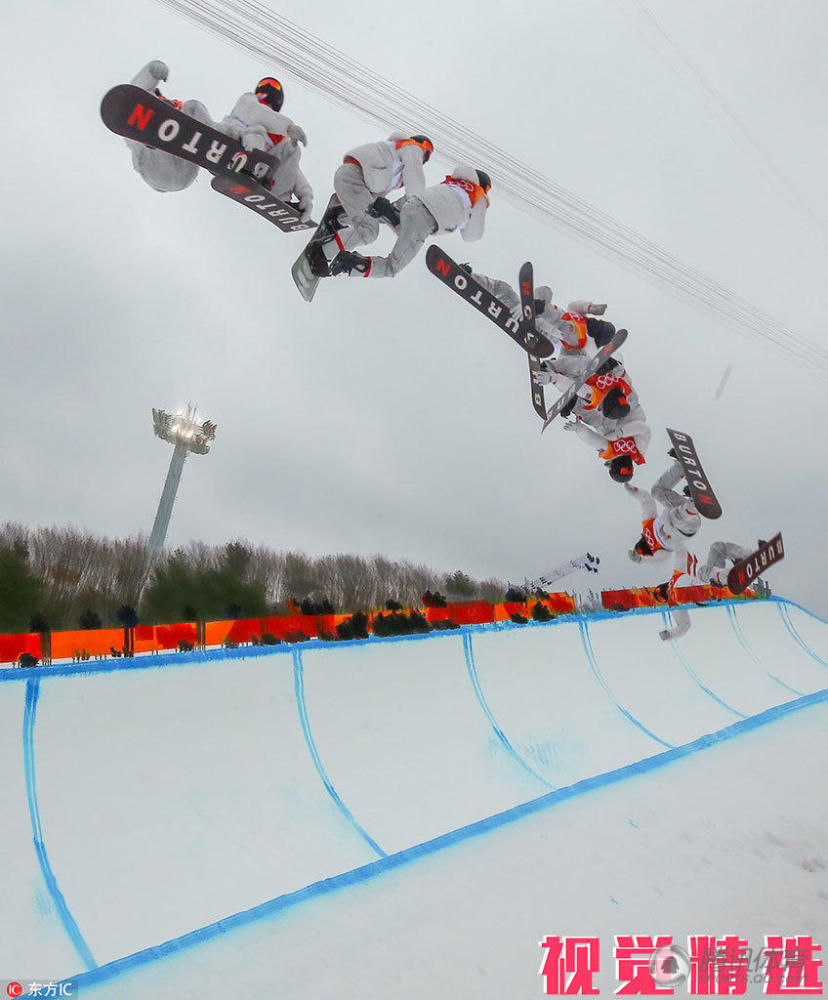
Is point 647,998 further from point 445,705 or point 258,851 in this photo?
point 445,705

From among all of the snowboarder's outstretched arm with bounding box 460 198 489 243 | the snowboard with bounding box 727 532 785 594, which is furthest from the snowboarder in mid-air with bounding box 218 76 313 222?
the snowboard with bounding box 727 532 785 594

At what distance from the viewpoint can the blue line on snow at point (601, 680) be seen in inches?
276

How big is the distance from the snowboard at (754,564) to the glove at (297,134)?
713cm

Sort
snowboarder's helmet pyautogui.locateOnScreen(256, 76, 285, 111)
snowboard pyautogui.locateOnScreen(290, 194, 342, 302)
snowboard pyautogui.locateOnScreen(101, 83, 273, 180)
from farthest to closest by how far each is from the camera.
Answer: snowboard pyautogui.locateOnScreen(290, 194, 342, 302), snowboarder's helmet pyautogui.locateOnScreen(256, 76, 285, 111), snowboard pyautogui.locateOnScreen(101, 83, 273, 180)

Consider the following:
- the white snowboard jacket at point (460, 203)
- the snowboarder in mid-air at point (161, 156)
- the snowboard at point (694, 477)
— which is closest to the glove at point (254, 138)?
the snowboarder in mid-air at point (161, 156)

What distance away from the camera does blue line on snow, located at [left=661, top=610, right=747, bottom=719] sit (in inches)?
334

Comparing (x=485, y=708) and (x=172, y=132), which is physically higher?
(x=172, y=132)

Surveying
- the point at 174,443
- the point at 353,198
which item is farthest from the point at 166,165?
the point at 174,443

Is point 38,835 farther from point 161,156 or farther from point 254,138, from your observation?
point 254,138

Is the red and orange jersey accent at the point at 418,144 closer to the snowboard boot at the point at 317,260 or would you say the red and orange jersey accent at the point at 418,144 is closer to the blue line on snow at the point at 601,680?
the snowboard boot at the point at 317,260

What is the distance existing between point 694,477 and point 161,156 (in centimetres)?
671

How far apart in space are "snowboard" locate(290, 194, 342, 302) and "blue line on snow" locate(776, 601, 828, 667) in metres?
11.9

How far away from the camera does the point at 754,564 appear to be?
849cm

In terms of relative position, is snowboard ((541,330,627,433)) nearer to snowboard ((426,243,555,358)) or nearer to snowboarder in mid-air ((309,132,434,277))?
snowboard ((426,243,555,358))
